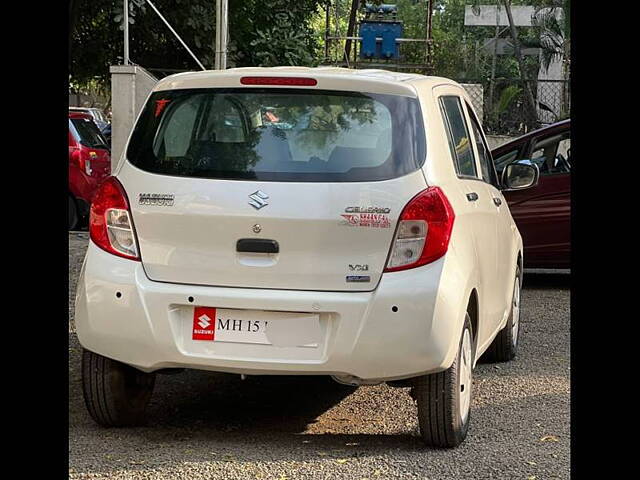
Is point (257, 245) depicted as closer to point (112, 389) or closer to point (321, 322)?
point (321, 322)

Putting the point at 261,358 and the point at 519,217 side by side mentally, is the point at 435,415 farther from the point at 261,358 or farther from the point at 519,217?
the point at 519,217

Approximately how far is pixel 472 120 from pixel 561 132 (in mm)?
4466

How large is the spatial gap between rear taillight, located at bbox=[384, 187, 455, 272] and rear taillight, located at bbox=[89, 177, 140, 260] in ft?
3.93

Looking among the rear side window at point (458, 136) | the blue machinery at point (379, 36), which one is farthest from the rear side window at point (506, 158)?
the blue machinery at point (379, 36)

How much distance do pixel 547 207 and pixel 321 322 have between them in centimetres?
637

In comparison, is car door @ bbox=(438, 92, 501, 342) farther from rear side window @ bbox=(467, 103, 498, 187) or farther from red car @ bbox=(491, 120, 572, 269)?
red car @ bbox=(491, 120, 572, 269)

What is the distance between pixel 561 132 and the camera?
36.4 feet

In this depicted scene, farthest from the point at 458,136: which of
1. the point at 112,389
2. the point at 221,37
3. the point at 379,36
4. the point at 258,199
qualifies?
the point at 379,36

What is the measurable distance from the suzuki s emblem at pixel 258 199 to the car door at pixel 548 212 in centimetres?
623

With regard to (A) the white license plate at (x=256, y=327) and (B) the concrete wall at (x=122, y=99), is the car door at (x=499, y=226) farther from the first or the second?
(B) the concrete wall at (x=122, y=99)

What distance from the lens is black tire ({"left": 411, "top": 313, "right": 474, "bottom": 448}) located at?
5.16m

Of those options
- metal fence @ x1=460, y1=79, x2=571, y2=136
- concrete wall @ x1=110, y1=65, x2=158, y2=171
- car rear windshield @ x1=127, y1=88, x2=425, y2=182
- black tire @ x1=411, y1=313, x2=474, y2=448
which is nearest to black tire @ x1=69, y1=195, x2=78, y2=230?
concrete wall @ x1=110, y1=65, x2=158, y2=171

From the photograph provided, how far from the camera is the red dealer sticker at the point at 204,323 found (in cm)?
502

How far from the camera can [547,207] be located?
10875mm
